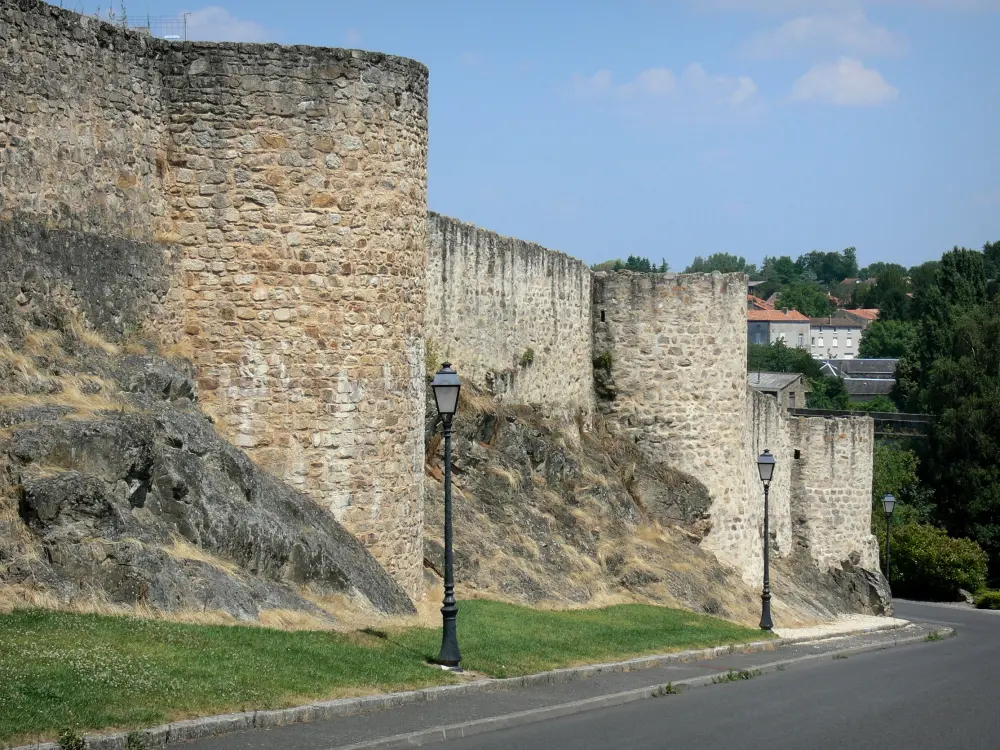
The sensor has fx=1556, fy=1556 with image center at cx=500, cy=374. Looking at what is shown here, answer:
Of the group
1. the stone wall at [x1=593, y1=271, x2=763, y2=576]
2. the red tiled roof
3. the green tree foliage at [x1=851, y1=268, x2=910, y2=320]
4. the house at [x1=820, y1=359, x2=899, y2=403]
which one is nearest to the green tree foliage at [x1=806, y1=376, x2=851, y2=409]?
the house at [x1=820, y1=359, x2=899, y2=403]

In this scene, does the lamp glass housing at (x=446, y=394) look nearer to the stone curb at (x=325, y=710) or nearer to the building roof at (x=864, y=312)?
the stone curb at (x=325, y=710)

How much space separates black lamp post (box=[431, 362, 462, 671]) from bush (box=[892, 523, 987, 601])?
128 ft

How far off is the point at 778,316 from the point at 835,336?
8733 mm

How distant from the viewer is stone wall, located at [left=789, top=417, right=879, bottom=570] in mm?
36188

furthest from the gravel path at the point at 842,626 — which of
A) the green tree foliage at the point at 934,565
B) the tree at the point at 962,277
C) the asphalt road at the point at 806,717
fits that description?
the tree at the point at 962,277

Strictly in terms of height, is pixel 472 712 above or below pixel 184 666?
below

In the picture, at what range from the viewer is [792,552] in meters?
35.6

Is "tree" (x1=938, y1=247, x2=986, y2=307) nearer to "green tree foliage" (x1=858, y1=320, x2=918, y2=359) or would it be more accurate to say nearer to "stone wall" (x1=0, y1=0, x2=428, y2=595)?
"green tree foliage" (x1=858, y1=320, x2=918, y2=359)

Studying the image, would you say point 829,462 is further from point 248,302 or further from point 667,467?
point 248,302

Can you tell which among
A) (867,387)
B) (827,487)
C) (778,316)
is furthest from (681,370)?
(778,316)

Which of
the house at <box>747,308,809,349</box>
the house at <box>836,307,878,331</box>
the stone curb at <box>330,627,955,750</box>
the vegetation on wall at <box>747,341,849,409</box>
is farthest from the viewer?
the house at <box>836,307,878,331</box>

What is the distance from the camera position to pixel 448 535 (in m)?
15.3

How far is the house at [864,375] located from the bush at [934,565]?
212 ft

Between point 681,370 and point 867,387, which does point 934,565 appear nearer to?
point 681,370
